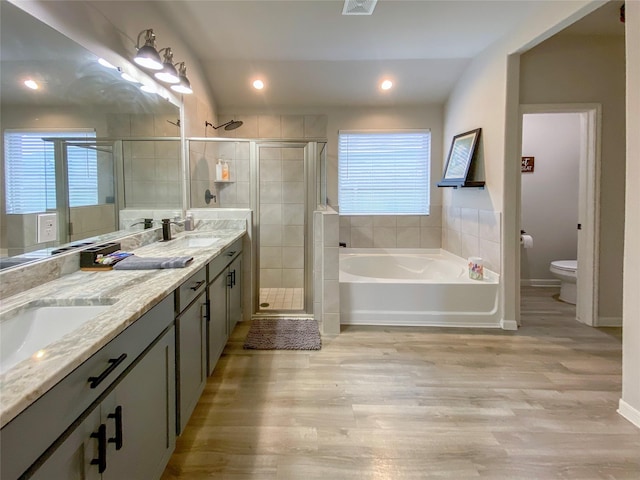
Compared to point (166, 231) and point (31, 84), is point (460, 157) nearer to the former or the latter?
point (166, 231)

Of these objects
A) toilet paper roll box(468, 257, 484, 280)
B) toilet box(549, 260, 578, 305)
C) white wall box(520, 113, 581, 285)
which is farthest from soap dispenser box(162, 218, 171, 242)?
white wall box(520, 113, 581, 285)

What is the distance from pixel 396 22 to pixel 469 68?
1142mm

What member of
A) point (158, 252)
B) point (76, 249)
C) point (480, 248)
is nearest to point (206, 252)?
point (158, 252)

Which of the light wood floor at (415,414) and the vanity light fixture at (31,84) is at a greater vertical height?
the vanity light fixture at (31,84)

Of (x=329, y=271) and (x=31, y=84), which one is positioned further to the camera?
(x=329, y=271)

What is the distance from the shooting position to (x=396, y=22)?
9.59 feet

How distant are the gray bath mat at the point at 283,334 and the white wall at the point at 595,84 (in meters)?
2.69

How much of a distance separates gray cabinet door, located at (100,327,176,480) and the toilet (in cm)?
405

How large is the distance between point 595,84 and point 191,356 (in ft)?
12.5

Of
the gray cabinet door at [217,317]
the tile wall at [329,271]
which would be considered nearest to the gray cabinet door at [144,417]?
the gray cabinet door at [217,317]

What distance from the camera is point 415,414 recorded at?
189 centimetres

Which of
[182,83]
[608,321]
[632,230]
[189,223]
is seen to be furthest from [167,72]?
[608,321]

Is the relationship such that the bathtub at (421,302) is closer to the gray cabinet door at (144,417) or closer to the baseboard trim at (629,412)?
Result: the baseboard trim at (629,412)

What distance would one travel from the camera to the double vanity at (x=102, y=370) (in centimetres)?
71
